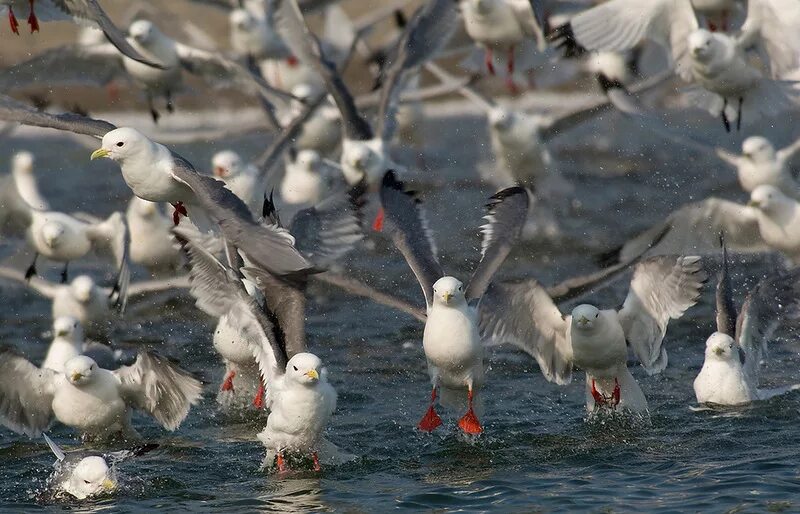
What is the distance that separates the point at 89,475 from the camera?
7.34 m

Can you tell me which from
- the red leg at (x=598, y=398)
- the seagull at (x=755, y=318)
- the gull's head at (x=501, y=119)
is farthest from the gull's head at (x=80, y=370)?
the gull's head at (x=501, y=119)

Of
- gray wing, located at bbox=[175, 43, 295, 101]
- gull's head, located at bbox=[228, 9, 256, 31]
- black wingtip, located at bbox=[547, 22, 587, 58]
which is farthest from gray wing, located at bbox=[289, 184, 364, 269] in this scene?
gull's head, located at bbox=[228, 9, 256, 31]

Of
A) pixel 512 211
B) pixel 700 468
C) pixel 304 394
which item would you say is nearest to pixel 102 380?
pixel 304 394

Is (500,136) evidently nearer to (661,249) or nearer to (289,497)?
(661,249)

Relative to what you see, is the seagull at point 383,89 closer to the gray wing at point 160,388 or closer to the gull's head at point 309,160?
the gull's head at point 309,160

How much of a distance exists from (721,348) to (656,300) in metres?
0.47

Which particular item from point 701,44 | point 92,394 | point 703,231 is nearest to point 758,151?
point 701,44

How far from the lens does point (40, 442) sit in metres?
8.58

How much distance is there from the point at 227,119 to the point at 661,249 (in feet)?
41.7

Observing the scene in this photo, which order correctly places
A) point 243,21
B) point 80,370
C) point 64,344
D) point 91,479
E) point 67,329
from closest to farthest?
point 91,479 < point 80,370 < point 64,344 < point 67,329 < point 243,21

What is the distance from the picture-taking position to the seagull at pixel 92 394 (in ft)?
27.3

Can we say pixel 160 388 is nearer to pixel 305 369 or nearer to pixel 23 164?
pixel 305 369

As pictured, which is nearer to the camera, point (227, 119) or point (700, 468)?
point (700, 468)

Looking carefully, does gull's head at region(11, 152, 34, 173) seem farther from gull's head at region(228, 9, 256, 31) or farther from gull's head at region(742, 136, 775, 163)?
gull's head at region(742, 136, 775, 163)
